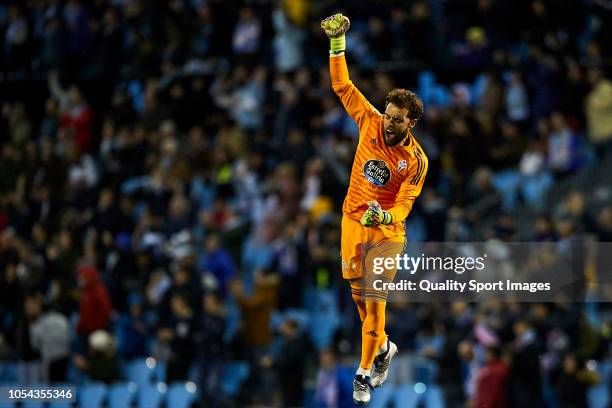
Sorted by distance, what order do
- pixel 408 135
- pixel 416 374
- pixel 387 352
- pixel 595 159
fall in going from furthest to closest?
pixel 595 159 → pixel 416 374 → pixel 387 352 → pixel 408 135

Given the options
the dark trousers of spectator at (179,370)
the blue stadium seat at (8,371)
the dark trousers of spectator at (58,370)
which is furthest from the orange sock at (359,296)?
the blue stadium seat at (8,371)

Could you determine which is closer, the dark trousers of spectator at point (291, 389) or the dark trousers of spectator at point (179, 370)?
the dark trousers of spectator at point (291, 389)

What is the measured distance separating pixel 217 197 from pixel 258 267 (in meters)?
1.96

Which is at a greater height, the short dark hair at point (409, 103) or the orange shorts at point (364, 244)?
the short dark hair at point (409, 103)

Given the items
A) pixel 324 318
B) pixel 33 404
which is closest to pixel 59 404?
pixel 33 404

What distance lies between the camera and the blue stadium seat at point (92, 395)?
2247cm

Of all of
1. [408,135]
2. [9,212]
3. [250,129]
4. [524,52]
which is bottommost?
[408,135]

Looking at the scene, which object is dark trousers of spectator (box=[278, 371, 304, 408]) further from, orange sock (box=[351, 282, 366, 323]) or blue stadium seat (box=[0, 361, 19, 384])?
orange sock (box=[351, 282, 366, 323])

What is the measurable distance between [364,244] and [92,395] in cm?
1134

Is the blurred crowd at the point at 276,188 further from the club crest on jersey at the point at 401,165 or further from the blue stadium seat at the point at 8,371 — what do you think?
the club crest on jersey at the point at 401,165

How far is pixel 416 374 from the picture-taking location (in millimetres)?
22000

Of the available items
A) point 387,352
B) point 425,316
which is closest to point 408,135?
point 387,352

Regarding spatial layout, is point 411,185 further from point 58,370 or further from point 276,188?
point 58,370

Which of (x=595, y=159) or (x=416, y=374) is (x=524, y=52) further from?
(x=416, y=374)
